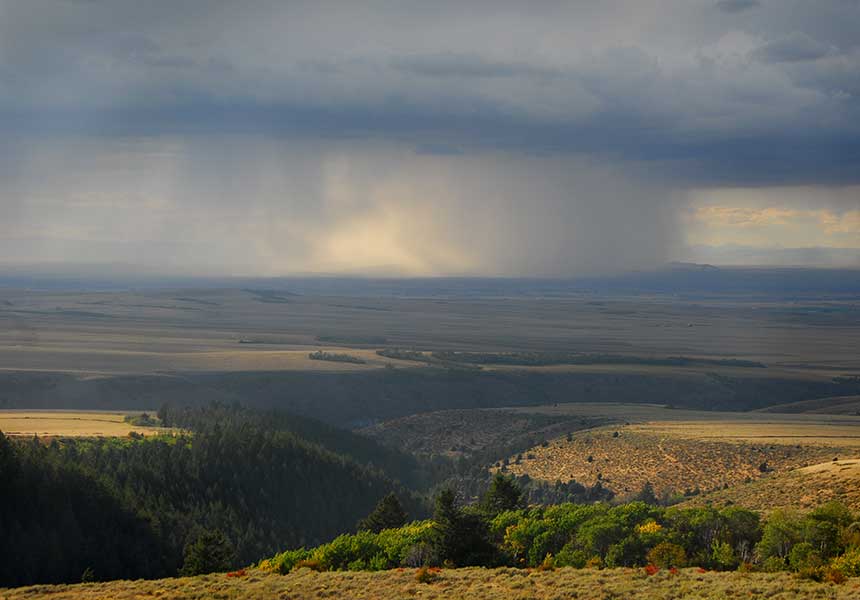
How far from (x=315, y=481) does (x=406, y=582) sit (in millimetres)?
49484

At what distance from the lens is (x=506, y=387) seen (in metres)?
186

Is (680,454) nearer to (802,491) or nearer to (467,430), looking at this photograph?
(802,491)

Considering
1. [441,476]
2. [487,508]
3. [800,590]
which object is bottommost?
[441,476]

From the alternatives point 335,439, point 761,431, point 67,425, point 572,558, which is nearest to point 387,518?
point 572,558

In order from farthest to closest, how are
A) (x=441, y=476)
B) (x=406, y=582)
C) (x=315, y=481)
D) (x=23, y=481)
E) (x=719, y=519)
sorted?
(x=441, y=476) < (x=315, y=481) < (x=23, y=481) < (x=719, y=519) < (x=406, y=582)

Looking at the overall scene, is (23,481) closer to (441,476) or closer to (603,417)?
(441,476)

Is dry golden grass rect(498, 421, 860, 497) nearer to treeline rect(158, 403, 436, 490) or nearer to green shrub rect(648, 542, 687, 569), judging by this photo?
treeline rect(158, 403, 436, 490)

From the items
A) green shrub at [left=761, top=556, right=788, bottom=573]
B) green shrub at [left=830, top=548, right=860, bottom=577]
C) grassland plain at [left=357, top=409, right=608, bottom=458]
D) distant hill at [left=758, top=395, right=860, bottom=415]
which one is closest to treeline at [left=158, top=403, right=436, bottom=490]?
grassland plain at [left=357, top=409, right=608, bottom=458]

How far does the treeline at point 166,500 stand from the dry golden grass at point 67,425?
7803 mm

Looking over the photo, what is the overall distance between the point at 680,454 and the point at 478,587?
57.5 meters

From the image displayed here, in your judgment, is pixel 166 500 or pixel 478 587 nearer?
pixel 478 587

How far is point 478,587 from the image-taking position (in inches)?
1359

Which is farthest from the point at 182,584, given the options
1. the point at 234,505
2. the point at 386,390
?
the point at 386,390

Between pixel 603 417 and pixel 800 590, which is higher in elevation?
pixel 800 590
